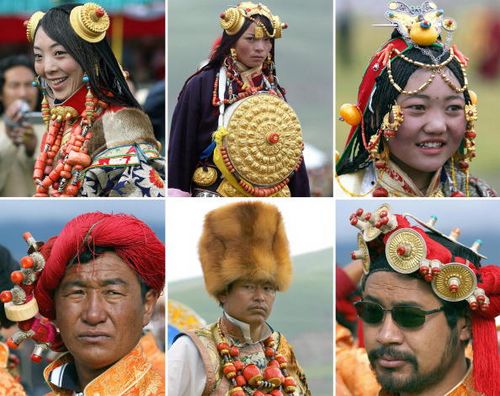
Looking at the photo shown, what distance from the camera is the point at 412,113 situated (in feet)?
32.0

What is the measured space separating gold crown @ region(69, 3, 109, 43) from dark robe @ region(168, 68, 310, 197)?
0.56m

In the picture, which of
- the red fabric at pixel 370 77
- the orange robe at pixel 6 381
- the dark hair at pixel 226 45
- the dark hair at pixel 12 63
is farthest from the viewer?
the dark hair at pixel 12 63

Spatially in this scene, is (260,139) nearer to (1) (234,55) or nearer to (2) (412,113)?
(1) (234,55)

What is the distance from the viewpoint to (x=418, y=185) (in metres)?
10.0

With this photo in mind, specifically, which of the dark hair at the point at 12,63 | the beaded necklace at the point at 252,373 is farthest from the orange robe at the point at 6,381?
the dark hair at the point at 12,63

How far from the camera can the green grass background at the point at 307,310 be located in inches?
390

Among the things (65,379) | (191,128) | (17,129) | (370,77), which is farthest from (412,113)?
(17,129)

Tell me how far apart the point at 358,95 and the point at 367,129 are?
0.64ft

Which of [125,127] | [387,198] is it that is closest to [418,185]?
[387,198]

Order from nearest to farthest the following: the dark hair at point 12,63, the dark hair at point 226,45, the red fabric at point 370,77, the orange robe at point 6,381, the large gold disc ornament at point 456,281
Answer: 1. the large gold disc ornament at point 456,281
2. the dark hair at point 226,45
3. the red fabric at point 370,77
4. the orange robe at point 6,381
5. the dark hair at point 12,63

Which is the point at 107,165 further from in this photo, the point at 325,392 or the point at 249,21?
the point at 325,392

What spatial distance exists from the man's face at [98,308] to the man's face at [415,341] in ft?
4.20

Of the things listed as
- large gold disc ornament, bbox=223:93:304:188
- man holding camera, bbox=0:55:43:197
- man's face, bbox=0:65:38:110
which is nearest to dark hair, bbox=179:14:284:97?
large gold disc ornament, bbox=223:93:304:188

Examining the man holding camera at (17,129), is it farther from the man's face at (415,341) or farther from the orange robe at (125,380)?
the man's face at (415,341)
